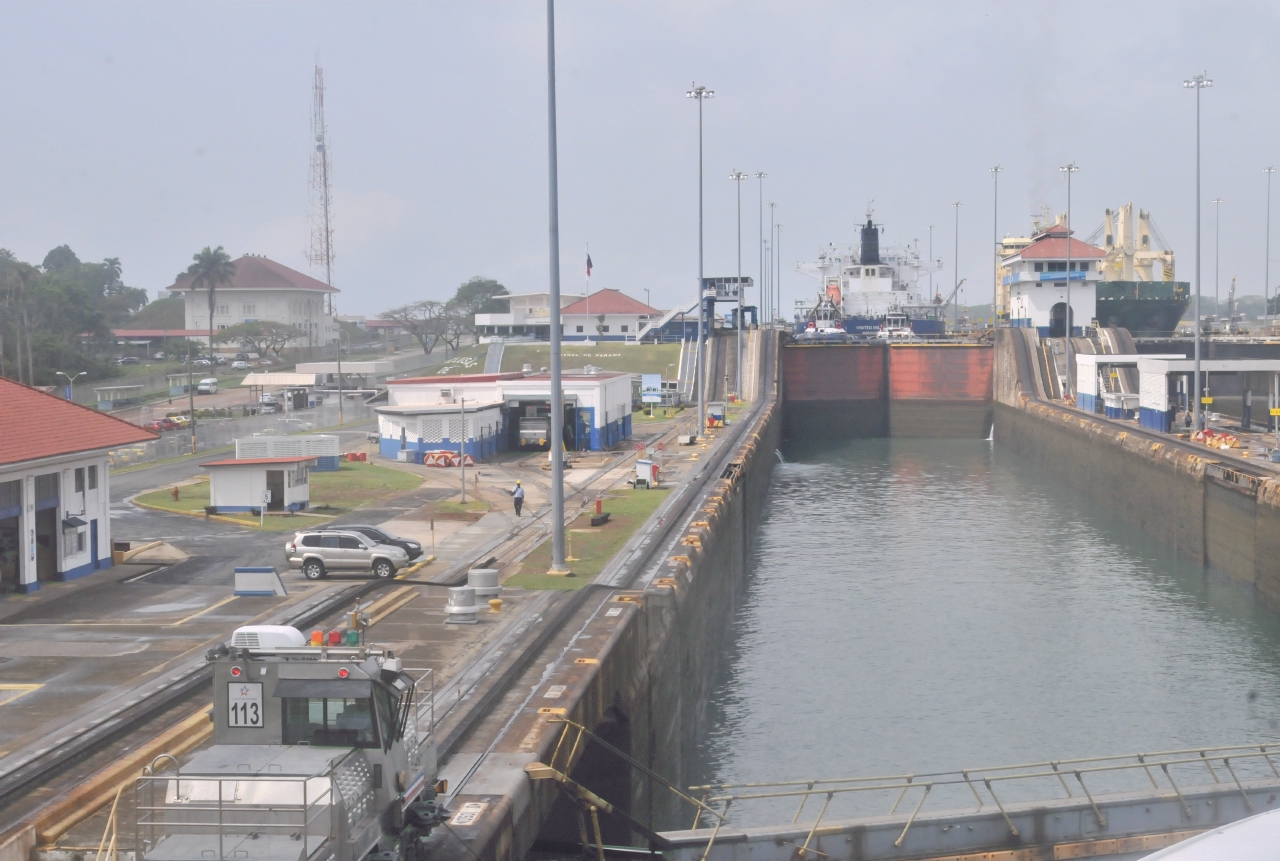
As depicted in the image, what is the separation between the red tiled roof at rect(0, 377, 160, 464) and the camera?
30.1 m

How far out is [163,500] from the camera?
44.8 metres

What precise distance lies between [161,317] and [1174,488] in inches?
5931

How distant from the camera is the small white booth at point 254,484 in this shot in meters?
41.6

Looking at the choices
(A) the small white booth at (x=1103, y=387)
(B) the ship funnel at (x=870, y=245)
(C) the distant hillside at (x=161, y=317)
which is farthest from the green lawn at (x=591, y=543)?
(C) the distant hillside at (x=161, y=317)

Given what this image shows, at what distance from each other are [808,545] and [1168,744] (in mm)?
25039


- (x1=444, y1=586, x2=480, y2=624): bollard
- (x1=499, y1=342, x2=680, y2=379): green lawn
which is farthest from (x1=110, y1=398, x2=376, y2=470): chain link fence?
(x1=444, y1=586, x2=480, y2=624): bollard

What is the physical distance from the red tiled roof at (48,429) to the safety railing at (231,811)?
2080cm

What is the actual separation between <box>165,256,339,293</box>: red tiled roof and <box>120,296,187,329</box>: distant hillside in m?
5.27

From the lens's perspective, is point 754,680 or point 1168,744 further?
point 754,680

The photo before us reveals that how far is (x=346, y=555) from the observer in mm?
31141

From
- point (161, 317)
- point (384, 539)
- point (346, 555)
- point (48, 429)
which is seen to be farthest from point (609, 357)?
point (161, 317)

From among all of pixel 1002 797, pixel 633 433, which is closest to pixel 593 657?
pixel 1002 797

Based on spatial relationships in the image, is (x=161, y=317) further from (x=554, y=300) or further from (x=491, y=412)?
(x=554, y=300)

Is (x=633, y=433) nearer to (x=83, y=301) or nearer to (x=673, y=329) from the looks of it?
(x=673, y=329)
